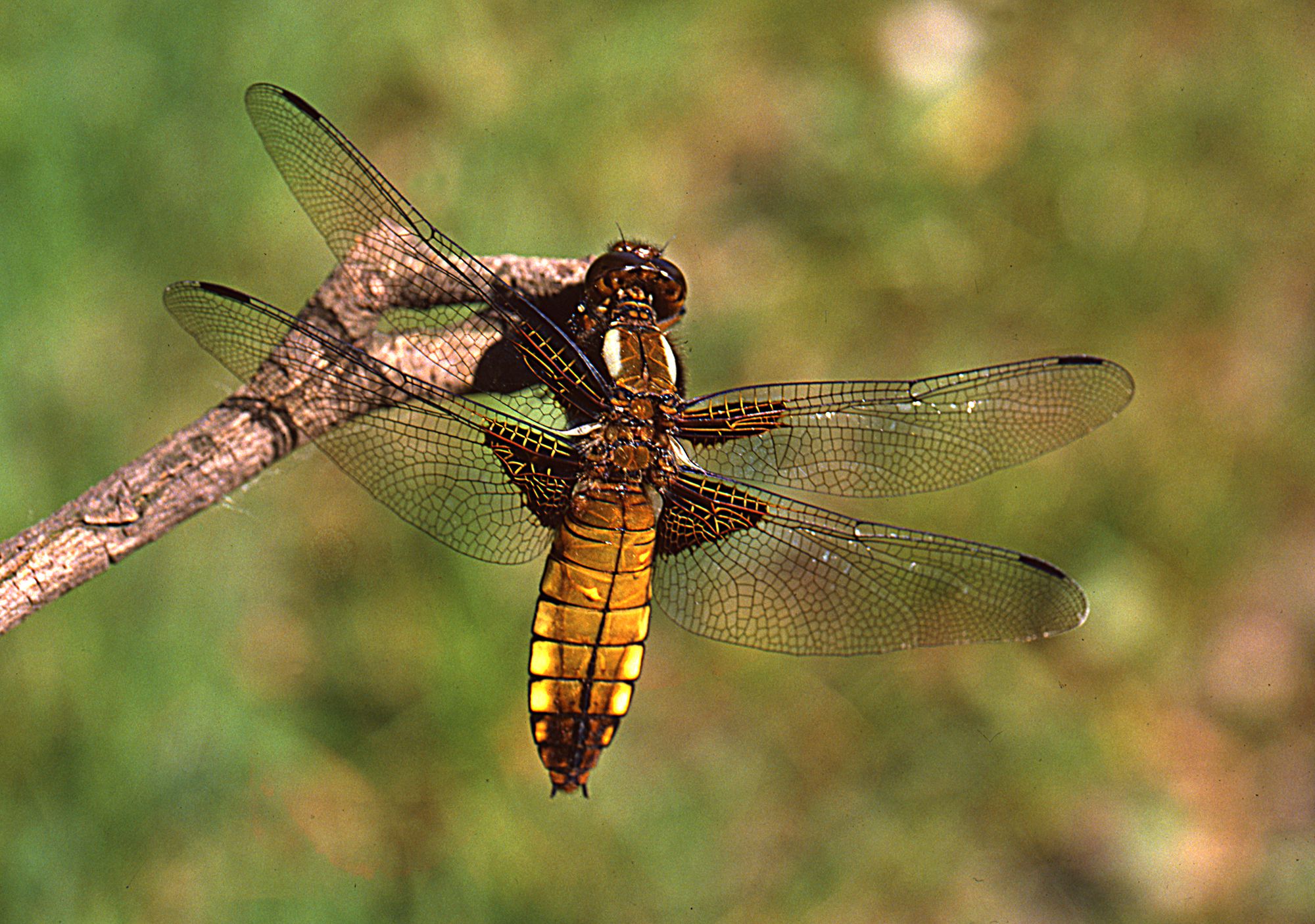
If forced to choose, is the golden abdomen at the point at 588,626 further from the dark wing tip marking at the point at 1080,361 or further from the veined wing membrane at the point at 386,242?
the dark wing tip marking at the point at 1080,361

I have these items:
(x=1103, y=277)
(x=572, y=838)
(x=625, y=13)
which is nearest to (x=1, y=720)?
(x=572, y=838)

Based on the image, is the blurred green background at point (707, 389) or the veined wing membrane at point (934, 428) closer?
the veined wing membrane at point (934, 428)

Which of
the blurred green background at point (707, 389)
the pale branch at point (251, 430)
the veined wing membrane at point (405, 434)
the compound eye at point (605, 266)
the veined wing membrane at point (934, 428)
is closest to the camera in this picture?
the pale branch at point (251, 430)

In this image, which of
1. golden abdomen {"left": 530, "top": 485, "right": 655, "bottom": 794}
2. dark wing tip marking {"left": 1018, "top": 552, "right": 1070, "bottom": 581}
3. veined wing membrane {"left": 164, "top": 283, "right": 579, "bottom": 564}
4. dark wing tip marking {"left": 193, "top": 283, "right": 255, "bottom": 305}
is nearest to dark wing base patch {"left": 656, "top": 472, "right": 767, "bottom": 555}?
golden abdomen {"left": 530, "top": 485, "right": 655, "bottom": 794}

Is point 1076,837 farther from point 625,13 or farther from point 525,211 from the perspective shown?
point 625,13

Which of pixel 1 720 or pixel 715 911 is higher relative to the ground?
pixel 715 911

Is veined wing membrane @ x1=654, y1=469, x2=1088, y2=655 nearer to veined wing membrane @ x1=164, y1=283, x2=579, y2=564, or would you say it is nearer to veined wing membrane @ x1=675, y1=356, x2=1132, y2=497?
veined wing membrane @ x1=675, y1=356, x2=1132, y2=497

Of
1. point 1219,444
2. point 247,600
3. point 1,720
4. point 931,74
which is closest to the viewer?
point 1,720

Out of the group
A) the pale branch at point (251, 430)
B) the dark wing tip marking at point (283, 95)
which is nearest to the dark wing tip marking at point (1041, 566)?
the pale branch at point (251, 430)
